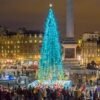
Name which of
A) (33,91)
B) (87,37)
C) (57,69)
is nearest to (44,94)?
(33,91)

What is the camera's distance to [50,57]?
42.8 m

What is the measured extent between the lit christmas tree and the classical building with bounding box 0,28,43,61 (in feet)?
222

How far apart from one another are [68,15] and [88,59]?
180 feet

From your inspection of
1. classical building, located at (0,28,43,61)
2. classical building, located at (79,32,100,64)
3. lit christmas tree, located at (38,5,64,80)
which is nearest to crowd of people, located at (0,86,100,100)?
lit christmas tree, located at (38,5,64,80)

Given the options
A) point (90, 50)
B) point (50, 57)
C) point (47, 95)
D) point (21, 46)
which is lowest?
point (47, 95)

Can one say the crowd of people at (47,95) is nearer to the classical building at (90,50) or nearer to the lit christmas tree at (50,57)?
the lit christmas tree at (50,57)

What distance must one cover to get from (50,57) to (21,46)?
7325 cm

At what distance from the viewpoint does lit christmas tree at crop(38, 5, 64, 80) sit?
41.1 metres

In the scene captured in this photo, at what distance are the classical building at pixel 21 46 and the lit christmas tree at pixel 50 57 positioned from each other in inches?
2660

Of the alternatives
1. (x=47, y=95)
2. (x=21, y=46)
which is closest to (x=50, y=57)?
(x=47, y=95)

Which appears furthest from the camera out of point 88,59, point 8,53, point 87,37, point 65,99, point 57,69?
point 87,37

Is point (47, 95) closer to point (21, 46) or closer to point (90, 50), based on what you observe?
point (90, 50)

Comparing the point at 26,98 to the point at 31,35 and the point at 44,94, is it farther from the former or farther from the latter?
the point at 31,35

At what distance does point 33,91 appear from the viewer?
2603cm
